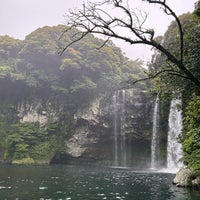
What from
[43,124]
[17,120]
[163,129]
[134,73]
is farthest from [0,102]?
[163,129]

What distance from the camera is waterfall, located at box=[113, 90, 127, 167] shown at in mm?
40188

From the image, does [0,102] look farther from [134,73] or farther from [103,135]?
[134,73]

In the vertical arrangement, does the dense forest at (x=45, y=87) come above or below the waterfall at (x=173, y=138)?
above

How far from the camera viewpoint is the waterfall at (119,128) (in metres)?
40.2

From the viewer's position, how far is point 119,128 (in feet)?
132

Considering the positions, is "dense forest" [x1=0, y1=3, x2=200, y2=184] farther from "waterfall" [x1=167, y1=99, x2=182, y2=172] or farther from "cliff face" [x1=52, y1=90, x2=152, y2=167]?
"waterfall" [x1=167, y1=99, x2=182, y2=172]

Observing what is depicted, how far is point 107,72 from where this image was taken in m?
45.2

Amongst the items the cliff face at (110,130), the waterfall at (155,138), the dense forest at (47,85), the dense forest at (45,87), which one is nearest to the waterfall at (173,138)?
the waterfall at (155,138)

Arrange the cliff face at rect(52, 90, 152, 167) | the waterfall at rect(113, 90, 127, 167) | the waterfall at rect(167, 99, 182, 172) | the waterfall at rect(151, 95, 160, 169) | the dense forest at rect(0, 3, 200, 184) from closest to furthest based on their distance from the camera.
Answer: the waterfall at rect(167, 99, 182, 172), the waterfall at rect(151, 95, 160, 169), the cliff face at rect(52, 90, 152, 167), the waterfall at rect(113, 90, 127, 167), the dense forest at rect(0, 3, 200, 184)

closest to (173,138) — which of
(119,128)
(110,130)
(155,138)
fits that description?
(155,138)

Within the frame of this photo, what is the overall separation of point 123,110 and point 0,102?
66.6 feet

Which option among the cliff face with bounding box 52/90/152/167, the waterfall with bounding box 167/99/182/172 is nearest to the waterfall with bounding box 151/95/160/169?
the cliff face with bounding box 52/90/152/167

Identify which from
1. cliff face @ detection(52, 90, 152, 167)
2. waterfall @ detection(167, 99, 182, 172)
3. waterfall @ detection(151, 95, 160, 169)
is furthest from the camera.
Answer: cliff face @ detection(52, 90, 152, 167)

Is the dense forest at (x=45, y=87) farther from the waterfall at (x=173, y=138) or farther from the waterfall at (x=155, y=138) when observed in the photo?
the waterfall at (x=173, y=138)
